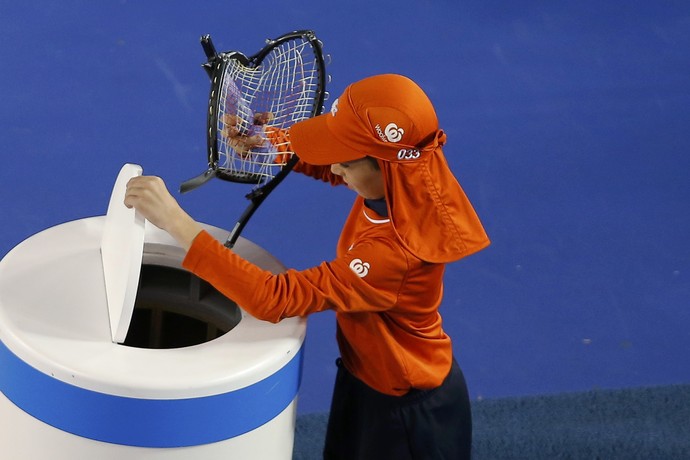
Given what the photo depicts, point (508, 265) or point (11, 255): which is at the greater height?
point (11, 255)

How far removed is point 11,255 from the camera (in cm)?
206

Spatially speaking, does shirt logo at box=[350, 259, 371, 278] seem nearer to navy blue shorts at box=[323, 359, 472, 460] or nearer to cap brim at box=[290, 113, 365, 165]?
cap brim at box=[290, 113, 365, 165]

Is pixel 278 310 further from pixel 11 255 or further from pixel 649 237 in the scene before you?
pixel 649 237

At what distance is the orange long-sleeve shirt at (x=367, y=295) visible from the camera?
6.31 ft

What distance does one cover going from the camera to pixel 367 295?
1.97 meters

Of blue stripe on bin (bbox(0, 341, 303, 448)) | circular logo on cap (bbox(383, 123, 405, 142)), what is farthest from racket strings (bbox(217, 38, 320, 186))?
blue stripe on bin (bbox(0, 341, 303, 448))

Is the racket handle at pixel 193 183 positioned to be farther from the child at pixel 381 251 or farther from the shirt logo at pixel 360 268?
the shirt logo at pixel 360 268

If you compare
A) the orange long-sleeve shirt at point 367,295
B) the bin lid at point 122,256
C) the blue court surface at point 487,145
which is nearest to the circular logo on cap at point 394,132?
the orange long-sleeve shirt at point 367,295

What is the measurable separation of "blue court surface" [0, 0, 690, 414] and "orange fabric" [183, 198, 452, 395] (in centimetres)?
94

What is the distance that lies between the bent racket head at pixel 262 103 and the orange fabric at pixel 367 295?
17 cm

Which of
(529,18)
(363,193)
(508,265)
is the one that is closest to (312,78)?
(363,193)

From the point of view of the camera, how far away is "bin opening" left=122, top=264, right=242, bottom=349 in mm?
2213

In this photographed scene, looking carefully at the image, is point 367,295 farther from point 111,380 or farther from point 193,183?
point 111,380

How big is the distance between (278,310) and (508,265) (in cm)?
176
